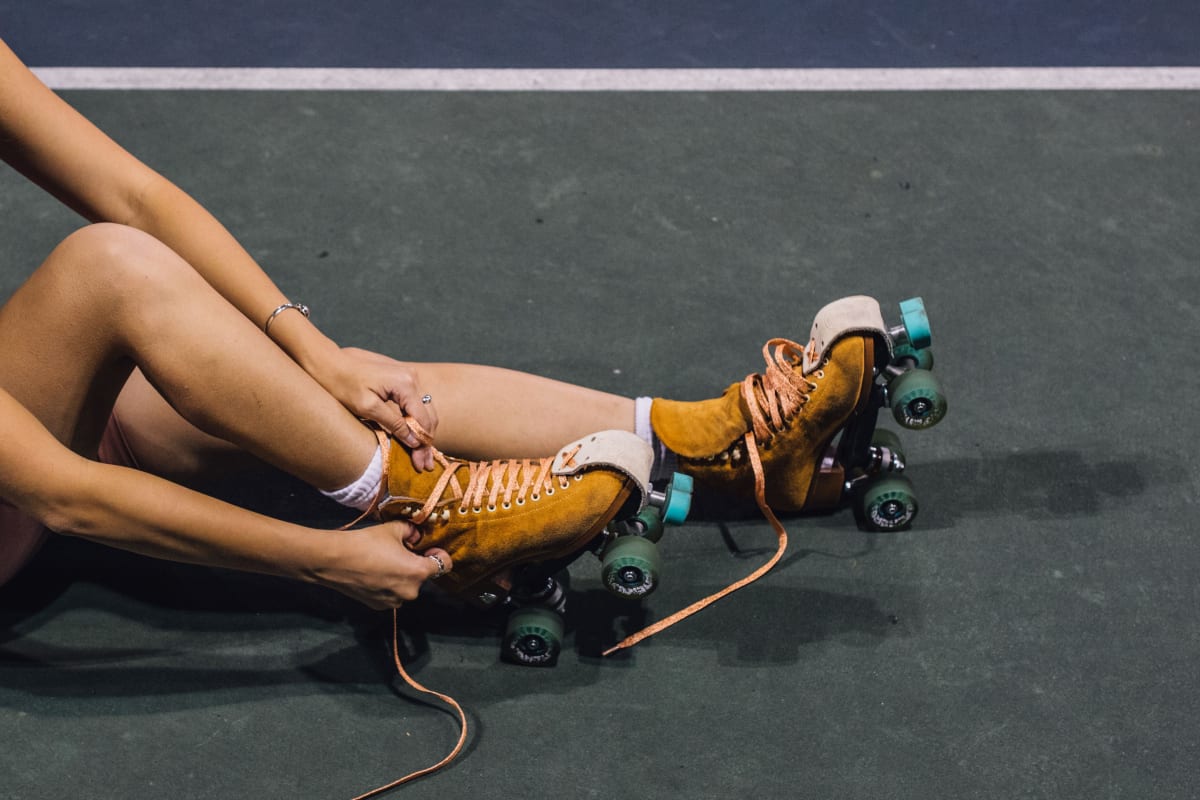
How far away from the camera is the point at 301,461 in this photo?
1651 mm

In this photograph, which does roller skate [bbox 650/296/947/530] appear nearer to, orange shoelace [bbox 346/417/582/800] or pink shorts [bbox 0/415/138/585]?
orange shoelace [bbox 346/417/582/800]

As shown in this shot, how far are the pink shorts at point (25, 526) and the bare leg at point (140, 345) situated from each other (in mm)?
153

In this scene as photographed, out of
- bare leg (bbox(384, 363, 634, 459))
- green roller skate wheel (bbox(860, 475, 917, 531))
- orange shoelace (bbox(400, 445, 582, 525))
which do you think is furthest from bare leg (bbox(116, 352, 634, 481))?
green roller skate wheel (bbox(860, 475, 917, 531))

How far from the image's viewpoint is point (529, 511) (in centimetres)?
169

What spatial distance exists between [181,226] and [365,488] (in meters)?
0.47

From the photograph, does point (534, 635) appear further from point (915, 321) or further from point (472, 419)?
point (915, 321)

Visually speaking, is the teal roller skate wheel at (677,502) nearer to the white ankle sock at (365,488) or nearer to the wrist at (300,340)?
the white ankle sock at (365,488)

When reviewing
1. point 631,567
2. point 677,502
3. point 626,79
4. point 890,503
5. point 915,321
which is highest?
point 626,79

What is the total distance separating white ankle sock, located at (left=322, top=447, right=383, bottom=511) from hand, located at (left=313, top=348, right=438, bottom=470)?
0.16ft

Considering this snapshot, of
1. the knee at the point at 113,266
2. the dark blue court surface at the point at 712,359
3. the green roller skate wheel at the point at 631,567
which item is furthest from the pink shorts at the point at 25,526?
the green roller skate wheel at the point at 631,567

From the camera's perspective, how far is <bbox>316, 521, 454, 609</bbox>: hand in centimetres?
161

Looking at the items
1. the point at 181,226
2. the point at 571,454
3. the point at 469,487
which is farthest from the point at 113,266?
the point at 571,454

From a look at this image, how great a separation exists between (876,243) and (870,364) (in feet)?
2.61

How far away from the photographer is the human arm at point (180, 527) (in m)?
1.42
